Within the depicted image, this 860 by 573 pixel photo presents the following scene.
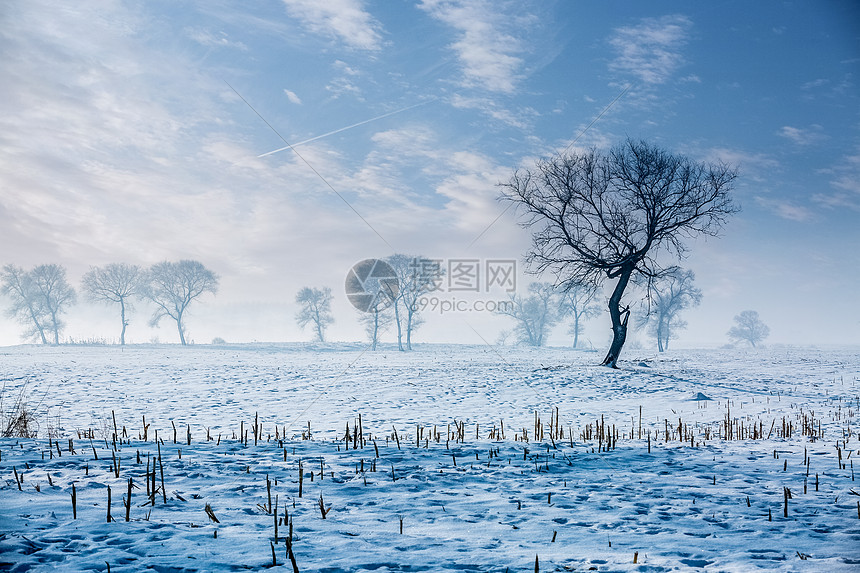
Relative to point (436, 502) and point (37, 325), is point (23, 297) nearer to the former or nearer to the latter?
point (37, 325)

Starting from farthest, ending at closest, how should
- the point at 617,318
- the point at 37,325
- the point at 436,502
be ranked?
the point at 37,325 → the point at 617,318 → the point at 436,502

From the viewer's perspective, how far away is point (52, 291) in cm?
6750

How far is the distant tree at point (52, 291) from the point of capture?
66.2 m

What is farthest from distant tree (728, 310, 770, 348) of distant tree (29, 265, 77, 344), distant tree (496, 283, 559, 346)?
distant tree (29, 265, 77, 344)

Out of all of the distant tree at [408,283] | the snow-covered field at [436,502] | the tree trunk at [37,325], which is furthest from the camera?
the tree trunk at [37,325]

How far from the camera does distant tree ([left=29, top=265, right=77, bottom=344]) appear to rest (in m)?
66.2

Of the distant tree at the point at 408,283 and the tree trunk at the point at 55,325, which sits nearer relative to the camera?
the distant tree at the point at 408,283

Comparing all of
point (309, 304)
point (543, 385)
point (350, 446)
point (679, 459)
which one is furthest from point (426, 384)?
point (309, 304)

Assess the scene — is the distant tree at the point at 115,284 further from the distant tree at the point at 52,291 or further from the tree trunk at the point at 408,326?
the tree trunk at the point at 408,326

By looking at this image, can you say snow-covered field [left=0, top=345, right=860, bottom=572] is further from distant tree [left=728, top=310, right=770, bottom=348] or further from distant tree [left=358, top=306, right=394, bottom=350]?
distant tree [left=728, top=310, right=770, bottom=348]

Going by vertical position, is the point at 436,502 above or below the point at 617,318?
below

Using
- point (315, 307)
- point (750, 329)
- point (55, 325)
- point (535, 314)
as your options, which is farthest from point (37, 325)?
point (750, 329)

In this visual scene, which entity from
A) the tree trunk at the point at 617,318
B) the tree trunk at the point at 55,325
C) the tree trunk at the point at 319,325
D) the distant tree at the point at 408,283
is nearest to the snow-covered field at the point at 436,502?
the tree trunk at the point at 617,318

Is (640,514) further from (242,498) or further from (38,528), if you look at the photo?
(38,528)
